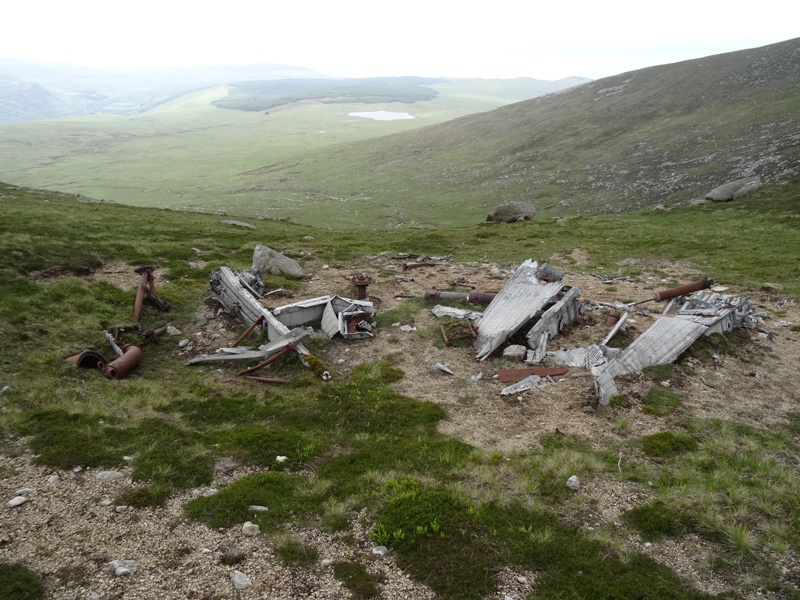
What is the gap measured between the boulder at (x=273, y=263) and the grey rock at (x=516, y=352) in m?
13.3

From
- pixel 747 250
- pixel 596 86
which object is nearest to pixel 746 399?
pixel 747 250

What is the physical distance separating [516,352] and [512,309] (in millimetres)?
2351

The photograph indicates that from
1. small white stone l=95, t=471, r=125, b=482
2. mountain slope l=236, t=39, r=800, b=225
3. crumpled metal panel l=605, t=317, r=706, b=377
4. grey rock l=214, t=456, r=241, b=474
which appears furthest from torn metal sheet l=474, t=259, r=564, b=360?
mountain slope l=236, t=39, r=800, b=225

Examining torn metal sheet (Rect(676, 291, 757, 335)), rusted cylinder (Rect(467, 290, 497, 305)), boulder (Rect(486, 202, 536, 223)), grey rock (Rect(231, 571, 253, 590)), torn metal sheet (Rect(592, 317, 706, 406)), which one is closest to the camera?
grey rock (Rect(231, 571, 253, 590))

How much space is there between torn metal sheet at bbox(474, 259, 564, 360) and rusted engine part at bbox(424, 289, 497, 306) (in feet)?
5.02

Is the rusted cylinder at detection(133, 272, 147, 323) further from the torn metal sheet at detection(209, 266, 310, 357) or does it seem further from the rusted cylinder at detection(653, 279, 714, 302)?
the rusted cylinder at detection(653, 279, 714, 302)

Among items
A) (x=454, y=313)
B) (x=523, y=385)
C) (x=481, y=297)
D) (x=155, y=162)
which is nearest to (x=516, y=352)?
(x=523, y=385)

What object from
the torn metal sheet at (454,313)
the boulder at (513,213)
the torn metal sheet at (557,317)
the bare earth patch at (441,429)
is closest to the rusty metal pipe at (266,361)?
the bare earth patch at (441,429)

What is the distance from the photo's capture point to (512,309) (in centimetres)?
1731

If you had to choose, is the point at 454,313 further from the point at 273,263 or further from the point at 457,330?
the point at 273,263

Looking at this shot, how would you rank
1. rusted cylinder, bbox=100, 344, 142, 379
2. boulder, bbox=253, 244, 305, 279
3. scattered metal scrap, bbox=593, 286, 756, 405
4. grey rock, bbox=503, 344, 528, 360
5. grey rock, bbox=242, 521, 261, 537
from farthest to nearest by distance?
boulder, bbox=253, 244, 305, 279 → grey rock, bbox=503, 344, 528, 360 → scattered metal scrap, bbox=593, 286, 756, 405 → rusted cylinder, bbox=100, 344, 142, 379 → grey rock, bbox=242, 521, 261, 537

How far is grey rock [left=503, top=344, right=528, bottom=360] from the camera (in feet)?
50.5

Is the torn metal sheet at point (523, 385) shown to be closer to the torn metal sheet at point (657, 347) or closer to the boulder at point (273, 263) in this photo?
the torn metal sheet at point (657, 347)

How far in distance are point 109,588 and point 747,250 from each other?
3544 centimetres
